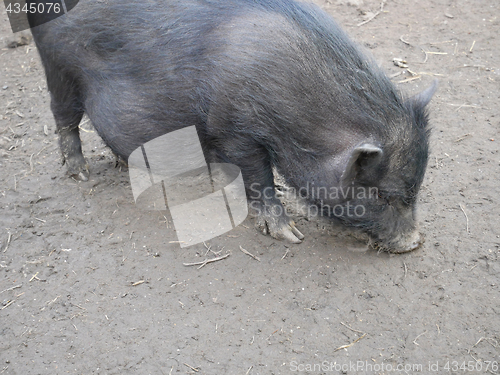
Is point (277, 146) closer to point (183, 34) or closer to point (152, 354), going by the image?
point (183, 34)

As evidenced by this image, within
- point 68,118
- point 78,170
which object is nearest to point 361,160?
point 68,118

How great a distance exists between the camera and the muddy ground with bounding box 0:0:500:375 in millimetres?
3523

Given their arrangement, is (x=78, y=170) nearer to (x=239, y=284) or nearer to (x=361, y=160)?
(x=239, y=284)

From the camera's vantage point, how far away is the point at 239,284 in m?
4.06

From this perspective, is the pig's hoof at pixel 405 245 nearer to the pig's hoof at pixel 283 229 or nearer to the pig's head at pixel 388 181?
the pig's head at pixel 388 181

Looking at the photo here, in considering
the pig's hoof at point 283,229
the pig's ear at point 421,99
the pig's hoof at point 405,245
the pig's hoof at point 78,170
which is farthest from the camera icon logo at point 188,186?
the pig's ear at point 421,99

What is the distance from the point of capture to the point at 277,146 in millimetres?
3770

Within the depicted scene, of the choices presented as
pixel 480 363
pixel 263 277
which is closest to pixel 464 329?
pixel 480 363

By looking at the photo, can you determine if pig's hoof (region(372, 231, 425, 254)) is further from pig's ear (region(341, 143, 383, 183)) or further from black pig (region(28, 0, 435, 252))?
pig's ear (region(341, 143, 383, 183))

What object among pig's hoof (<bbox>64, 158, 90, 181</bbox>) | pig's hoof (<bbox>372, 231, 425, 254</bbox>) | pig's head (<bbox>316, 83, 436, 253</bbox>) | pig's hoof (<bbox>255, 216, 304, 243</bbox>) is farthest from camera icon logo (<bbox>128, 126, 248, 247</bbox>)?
pig's hoof (<bbox>372, 231, 425, 254</bbox>)

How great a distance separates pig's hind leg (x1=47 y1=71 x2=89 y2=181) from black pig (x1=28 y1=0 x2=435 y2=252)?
0.11 meters

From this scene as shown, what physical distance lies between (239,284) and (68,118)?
7.48 feet

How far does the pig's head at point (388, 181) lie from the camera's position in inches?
140

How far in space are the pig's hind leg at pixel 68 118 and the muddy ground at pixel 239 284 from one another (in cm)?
19
